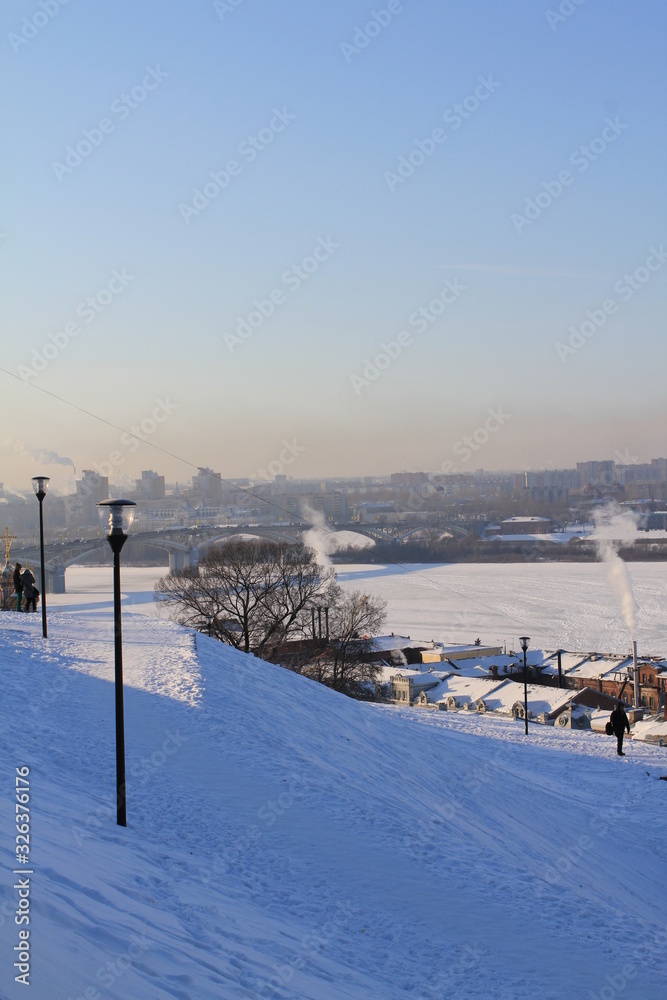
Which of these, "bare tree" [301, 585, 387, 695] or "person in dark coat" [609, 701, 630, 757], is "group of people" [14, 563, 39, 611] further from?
"person in dark coat" [609, 701, 630, 757]

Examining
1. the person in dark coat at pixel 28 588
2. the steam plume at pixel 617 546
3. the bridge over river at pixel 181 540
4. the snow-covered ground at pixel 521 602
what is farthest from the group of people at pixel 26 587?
the steam plume at pixel 617 546

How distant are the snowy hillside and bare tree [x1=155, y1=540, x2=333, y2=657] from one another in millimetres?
8775

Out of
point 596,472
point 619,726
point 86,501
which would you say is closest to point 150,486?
point 86,501

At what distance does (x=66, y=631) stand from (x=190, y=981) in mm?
8355

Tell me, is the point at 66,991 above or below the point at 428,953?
above

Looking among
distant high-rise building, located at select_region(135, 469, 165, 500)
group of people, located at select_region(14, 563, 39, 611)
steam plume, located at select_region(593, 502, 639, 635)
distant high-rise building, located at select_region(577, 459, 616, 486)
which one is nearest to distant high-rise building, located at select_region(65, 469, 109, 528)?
distant high-rise building, located at select_region(135, 469, 165, 500)

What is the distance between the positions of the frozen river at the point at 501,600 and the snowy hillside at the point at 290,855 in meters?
22.7

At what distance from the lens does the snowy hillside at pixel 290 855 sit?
144 inches

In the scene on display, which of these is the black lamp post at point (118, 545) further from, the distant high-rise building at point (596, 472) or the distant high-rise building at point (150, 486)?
the distant high-rise building at point (596, 472)

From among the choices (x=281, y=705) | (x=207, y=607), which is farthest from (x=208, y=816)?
(x=207, y=607)

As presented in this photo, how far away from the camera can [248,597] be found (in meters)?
18.5

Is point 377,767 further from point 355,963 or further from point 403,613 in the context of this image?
point 403,613

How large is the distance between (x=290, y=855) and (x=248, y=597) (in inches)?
525

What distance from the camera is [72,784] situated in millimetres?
5656
